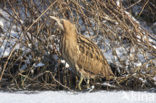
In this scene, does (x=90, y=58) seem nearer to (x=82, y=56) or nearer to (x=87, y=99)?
(x=82, y=56)

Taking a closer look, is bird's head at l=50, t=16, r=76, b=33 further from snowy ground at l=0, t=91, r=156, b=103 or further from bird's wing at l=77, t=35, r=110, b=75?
snowy ground at l=0, t=91, r=156, b=103

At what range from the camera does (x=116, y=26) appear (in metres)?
3.13

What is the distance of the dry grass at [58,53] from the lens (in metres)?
2.91

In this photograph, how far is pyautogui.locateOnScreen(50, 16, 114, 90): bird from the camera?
2.84 meters

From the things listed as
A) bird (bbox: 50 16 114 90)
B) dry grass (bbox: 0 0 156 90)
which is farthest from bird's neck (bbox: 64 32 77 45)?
dry grass (bbox: 0 0 156 90)

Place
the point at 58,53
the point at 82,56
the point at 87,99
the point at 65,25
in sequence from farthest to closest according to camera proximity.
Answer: the point at 58,53 → the point at 82,56 → the point at 65,25 → the point at 87,99

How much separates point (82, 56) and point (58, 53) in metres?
0.29

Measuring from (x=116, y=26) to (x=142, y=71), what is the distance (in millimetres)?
450

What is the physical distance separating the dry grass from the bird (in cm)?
10

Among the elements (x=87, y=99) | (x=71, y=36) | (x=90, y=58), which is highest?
(x=71, y=36)

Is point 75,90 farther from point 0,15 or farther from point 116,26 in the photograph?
point 0,15

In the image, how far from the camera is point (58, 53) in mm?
3076

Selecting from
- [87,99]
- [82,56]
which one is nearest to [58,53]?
[82,56]

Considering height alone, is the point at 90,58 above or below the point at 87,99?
above
